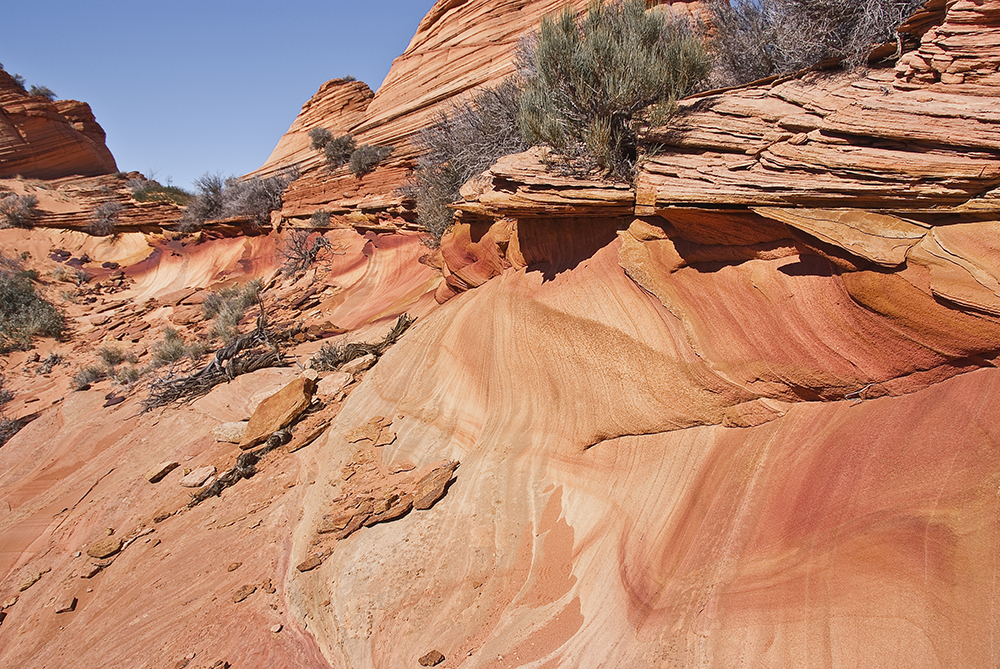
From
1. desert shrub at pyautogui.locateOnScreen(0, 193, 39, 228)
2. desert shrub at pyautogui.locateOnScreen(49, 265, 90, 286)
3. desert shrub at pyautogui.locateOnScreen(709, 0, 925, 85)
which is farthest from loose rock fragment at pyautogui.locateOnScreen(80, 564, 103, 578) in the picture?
desert shrub at pyautogui.locateOnScreen(0, 193, 39, 228)

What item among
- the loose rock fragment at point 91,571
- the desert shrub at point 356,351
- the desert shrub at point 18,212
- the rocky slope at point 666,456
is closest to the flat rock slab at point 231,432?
the rocky slope at point 666,456

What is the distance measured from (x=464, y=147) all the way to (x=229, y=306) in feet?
22.0

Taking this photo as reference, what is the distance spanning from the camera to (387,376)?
18.8 feet

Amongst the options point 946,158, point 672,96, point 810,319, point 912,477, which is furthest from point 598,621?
point 672,96

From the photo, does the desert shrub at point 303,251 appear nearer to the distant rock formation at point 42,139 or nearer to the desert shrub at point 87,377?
the desert shrub at point 87,377

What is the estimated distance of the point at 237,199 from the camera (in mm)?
14422

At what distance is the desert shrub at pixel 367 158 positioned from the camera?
11266mm

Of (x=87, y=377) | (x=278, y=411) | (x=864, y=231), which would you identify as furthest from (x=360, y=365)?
(x=87, y=377)

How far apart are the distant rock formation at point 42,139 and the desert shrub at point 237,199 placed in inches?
446

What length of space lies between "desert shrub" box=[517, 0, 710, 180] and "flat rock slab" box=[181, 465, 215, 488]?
14.9 ft

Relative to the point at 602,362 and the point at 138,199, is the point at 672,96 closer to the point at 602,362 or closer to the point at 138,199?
the point at 602,362

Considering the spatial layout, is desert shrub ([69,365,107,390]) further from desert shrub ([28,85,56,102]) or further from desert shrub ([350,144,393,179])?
desert shrub ([28,85,56,102])

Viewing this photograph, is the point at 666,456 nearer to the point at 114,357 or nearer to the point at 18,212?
the point at 114,357

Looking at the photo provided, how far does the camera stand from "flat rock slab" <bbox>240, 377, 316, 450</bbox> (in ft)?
18.4
